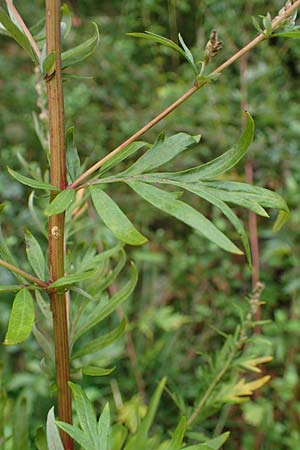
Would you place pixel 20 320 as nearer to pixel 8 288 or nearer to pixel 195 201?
pixel 8 288

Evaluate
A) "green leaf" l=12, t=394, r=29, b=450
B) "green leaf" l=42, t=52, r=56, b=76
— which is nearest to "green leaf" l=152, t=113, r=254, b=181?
"green leaf" l=42, t=52, r=56, b=76

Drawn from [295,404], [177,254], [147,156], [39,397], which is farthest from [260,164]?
[147,156]

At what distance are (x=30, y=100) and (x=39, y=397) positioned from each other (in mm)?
986

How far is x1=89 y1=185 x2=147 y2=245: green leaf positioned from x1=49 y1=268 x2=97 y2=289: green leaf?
0.19ft

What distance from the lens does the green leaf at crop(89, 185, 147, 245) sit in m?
0.42

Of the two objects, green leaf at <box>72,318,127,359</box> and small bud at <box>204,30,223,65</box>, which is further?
green leaf at <box>72,318,127,359</box>

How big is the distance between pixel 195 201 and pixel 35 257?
55.2 inches

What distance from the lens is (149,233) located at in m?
1.99

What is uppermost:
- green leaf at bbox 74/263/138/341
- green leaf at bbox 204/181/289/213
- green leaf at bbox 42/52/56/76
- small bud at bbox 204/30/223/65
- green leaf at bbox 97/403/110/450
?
small bud at bbox 204/30/223/65

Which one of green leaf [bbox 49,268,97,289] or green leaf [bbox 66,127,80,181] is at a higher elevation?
green leaf [bbox 66,127,80,181]

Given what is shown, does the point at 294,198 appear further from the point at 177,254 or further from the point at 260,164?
the point at 177,254

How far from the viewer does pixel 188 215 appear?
1.46 ft

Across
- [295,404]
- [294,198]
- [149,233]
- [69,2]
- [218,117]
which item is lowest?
[295,404]

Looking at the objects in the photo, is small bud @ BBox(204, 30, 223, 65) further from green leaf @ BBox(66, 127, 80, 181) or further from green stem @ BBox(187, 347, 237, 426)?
green stem @ BBox(187, 347, 237, 426)
